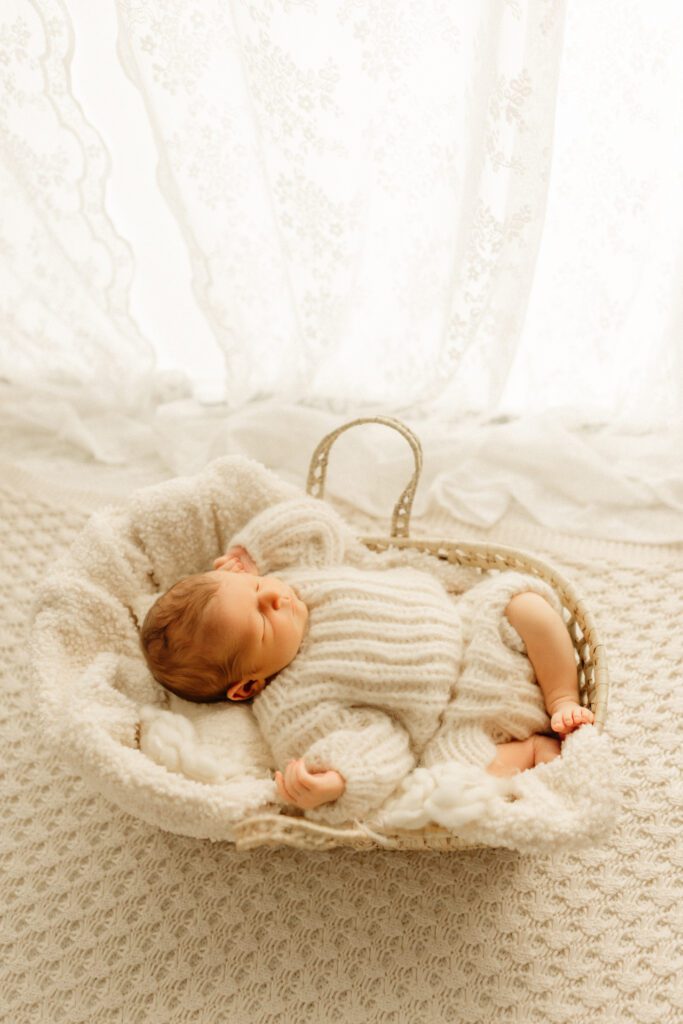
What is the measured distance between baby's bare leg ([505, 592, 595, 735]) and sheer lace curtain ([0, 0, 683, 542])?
35cm

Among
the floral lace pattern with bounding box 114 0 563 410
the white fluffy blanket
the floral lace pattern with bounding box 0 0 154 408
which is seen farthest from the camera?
the floral lace pattern with bounding box 0 0 154 408

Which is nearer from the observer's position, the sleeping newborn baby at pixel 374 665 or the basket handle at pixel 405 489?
the sleeping newborn baby at pixel 374 665

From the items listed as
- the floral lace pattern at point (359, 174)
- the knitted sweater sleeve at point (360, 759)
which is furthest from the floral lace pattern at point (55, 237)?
the knitted sweater sleeve at point (360, 759)

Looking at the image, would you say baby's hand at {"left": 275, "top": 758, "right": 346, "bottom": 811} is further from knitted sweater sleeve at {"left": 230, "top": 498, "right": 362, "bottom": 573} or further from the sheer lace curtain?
the sheer lace curtain

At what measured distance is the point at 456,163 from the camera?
4.13 ft

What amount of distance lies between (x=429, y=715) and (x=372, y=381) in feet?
2.16

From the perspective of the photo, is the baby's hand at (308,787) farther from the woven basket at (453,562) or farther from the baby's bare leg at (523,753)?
the baby's bare leg at (523,753)

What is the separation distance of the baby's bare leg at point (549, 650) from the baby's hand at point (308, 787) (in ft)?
0.88

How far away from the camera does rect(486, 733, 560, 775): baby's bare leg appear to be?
3.49 feet

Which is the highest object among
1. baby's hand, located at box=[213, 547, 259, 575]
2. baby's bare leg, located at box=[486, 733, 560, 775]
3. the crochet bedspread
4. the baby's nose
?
the baby's nose

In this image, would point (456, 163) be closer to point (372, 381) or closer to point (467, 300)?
point (467, 300)

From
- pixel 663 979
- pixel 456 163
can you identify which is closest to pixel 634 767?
pixel 663 979

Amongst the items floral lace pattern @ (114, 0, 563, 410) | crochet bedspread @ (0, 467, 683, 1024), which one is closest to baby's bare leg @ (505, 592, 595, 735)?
crochet bedspread @ (0, 467, 683, 1024)

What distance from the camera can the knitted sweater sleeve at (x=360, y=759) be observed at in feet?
3.22
